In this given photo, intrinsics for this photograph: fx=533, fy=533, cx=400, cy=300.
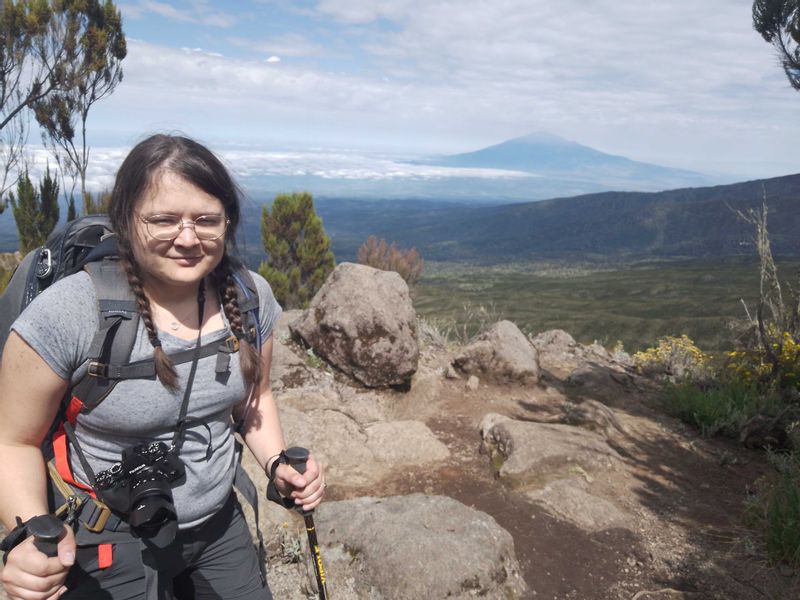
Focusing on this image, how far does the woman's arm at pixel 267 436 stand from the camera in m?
1.87

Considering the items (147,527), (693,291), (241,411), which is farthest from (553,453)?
(693,291)

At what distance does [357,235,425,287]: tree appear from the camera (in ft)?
53.1

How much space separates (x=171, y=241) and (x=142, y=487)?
2.26ft

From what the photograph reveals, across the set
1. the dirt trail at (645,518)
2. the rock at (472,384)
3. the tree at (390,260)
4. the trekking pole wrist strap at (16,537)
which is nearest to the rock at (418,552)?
the dirt trail at (645,518)

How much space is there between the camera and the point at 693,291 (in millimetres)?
68812

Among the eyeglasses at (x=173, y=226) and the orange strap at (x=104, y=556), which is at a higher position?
the eyeglasses at (x=173, y=226)

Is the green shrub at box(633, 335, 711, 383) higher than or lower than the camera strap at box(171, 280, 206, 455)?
A: lower

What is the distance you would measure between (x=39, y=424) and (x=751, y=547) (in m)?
4.22

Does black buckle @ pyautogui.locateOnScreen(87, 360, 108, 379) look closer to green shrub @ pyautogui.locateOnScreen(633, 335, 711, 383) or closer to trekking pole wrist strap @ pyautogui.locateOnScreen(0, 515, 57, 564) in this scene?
trekking pole wrist strap @ pyautogui.locateOnScreen(0, 515, 57, 564)

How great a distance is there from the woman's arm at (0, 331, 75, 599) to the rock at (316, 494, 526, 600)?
1.91m

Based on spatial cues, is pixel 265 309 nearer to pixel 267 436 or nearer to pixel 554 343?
pixel 267 436

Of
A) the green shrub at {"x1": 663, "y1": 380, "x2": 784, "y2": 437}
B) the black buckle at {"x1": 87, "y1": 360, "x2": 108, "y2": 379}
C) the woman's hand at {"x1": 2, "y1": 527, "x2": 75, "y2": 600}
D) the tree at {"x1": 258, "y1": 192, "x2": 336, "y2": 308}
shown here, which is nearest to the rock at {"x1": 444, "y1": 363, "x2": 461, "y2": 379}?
the green shrub at {"x1": 663, "y1": 380, "x2": 784, "y2": 437}

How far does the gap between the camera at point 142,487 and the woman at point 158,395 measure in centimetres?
3

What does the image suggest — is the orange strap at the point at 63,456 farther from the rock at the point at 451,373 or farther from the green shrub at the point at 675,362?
the green shrub at the point at 675,362
